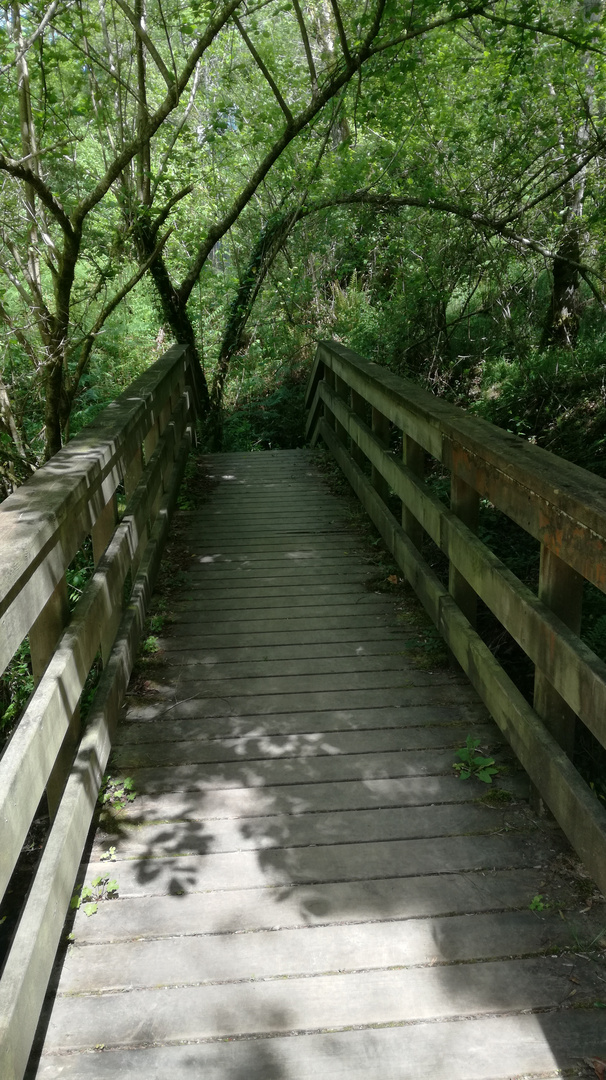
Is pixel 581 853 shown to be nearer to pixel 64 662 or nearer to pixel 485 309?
pixel 64 662

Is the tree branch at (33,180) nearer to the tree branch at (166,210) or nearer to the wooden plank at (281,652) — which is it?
the tree branch at (166,210)

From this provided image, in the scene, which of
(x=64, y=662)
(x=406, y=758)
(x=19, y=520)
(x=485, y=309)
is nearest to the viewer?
(x=19, y=520)

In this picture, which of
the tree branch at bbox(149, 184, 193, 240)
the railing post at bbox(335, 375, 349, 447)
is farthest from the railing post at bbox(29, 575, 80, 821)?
the tree branch at bbox(149, 184, 193, 240)

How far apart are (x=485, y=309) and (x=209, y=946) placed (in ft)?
23.4

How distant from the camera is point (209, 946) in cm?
224

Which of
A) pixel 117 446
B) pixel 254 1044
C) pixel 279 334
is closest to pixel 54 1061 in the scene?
pixel 254 1044

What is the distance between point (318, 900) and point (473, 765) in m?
0.85

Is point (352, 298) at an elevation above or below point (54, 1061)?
above

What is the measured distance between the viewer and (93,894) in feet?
8.02

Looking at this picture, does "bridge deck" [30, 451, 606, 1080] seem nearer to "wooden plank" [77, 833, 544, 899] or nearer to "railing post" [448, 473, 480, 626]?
"wooden plank" [77, 833, 544, 899]

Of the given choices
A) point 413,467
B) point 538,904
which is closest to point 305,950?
point 538,904

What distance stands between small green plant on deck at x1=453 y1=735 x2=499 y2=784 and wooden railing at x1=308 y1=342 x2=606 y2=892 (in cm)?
16

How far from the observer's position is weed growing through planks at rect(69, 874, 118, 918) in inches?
94.0

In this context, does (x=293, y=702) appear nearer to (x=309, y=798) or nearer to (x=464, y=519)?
(x=309, y=798)
